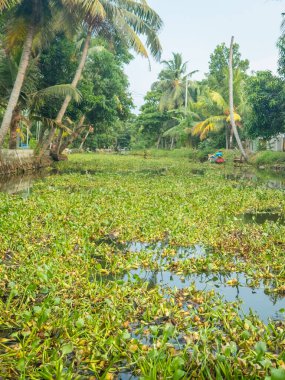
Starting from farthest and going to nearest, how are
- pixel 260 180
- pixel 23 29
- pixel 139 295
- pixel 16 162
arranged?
pixel 16 162, pixel 260 180, pixel 23 29, pixel 139 295

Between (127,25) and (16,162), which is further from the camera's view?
(127,25)

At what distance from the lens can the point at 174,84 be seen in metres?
43.9

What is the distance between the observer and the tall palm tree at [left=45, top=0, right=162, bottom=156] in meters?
18.3

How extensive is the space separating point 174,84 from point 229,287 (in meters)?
41.8

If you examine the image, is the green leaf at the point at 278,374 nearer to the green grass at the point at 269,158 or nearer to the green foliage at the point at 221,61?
the green grass at the point at 269,158

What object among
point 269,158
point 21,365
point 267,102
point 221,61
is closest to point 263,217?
point 21,365

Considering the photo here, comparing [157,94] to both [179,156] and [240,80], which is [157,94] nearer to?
[179,156]

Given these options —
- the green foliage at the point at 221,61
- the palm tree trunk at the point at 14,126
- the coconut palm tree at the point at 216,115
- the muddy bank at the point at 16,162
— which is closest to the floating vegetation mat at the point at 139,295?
the muddy bank at the point at 16,162

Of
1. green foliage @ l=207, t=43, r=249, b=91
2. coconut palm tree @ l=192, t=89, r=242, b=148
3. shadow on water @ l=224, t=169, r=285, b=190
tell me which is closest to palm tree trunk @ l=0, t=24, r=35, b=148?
shadow on water @ l=224, t=169, r=285, b=190

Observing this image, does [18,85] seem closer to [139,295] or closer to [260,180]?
[260,180]

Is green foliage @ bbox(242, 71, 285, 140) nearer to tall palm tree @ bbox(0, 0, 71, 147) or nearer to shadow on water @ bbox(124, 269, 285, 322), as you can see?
tall palm tree @ bbox(0, 0, 71, 147)

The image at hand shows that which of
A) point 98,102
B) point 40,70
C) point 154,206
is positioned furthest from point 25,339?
point 98,102

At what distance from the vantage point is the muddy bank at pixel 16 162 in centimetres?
1612

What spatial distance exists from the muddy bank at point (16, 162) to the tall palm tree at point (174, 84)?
25090 millimetres
